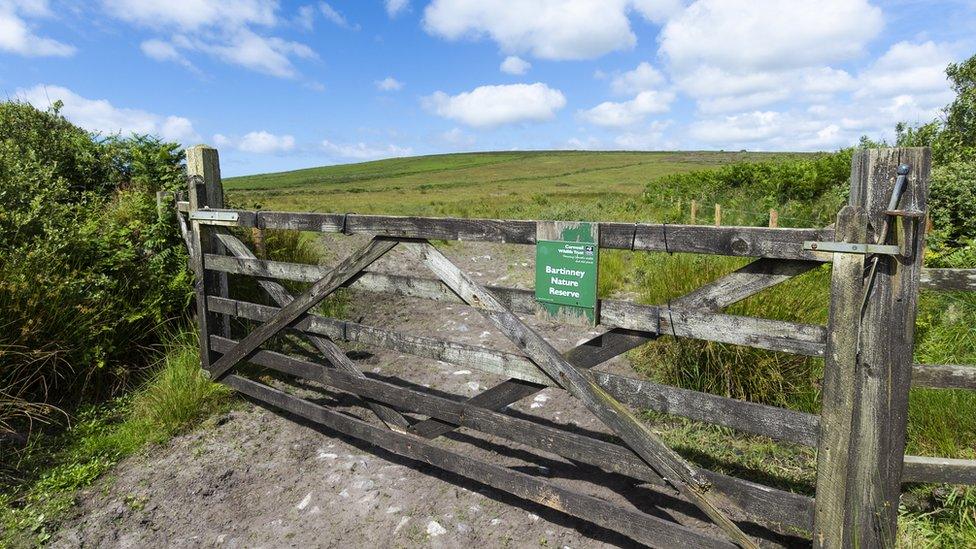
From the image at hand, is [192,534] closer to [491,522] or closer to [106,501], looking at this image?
[106,501]

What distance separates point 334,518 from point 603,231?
9.47ft

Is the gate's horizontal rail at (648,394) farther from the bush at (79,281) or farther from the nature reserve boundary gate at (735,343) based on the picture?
the bush at (79,281)

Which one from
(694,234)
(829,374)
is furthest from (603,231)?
(829,374)

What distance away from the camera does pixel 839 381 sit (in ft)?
9.61

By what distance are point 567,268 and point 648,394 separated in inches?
36.2

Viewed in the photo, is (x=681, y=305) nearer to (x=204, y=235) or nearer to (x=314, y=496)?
(x=314, y=496)

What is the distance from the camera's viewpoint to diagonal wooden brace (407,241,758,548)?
132 inches

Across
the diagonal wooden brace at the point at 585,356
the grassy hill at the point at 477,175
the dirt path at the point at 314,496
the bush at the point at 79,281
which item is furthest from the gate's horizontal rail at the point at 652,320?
the grassy hill at the point at 477,175

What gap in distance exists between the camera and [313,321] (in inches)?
204

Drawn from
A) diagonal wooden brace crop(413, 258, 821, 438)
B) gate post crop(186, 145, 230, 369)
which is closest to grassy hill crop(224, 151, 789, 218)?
gate post crop(186, 145, 230, 369)

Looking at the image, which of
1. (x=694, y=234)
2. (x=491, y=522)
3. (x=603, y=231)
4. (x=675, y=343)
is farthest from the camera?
(x=675, y=343)

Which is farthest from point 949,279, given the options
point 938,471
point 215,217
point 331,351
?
point 215,217

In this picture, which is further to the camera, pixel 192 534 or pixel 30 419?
pixel 30 419

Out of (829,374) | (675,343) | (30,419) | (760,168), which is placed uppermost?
(760,168)
